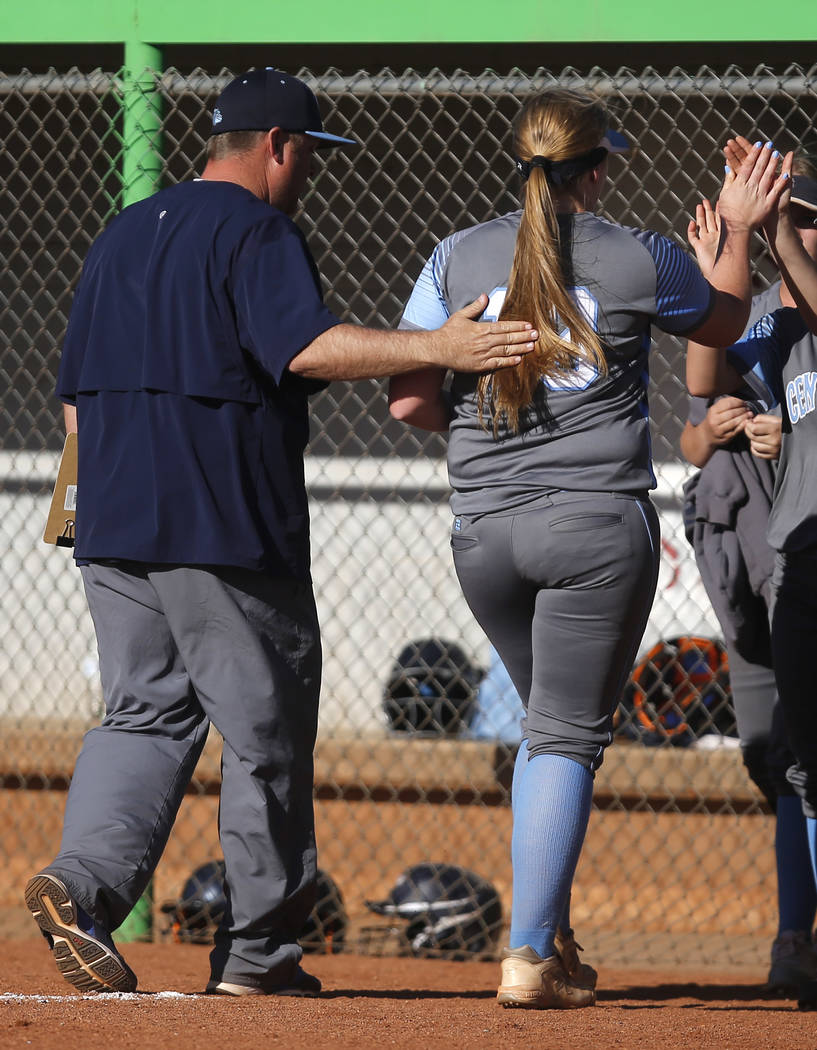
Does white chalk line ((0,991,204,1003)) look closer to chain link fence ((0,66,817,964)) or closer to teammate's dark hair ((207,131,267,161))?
teammate's dark hair ((207,131,267,161))

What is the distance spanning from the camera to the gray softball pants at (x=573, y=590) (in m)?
2.69

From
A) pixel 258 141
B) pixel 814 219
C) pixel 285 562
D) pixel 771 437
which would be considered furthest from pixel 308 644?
pixel 814 219

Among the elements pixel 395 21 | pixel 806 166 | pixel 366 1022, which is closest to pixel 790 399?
pixel 806 166

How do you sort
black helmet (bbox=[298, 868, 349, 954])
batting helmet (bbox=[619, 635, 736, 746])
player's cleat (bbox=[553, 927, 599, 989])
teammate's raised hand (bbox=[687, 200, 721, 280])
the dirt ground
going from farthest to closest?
1. batting helmet (bbox=[619, 635, 736, 746])
2. black helmet (bbox=[298, 868, 349, 954])
3. teammate's raised hand (bbox=[687, 200, 721, 280])
4. player's cleat (bbox=[553, 927, 599, 989])
5. the dirt ground

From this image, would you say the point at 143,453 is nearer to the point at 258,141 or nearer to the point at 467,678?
the point at 258,141

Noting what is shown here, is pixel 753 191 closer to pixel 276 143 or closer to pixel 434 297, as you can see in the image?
pixel 434 297

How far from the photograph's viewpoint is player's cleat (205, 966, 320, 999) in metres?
2.89

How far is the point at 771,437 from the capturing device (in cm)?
352

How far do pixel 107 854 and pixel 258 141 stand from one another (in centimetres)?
159

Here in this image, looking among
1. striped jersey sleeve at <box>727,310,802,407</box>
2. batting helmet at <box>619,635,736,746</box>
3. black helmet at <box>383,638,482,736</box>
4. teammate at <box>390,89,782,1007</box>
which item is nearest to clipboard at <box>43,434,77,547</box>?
teammate at <box>390,89,782,1007</box>

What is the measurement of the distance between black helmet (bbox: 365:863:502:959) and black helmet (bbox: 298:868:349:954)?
0.15 meters

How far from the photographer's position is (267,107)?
2.98m

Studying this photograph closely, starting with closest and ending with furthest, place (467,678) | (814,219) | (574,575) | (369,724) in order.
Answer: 1. (574,575)
2. (814,219)
3. (467,678)
4. (369,724)

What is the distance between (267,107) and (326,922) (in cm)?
303
